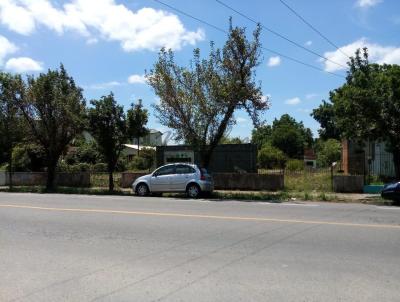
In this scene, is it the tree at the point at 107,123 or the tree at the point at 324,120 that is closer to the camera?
the tree at the point at 107,123

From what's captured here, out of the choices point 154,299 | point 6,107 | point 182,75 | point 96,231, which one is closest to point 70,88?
point 6,107

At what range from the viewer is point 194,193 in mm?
22891

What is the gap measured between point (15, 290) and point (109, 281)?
1163 mm

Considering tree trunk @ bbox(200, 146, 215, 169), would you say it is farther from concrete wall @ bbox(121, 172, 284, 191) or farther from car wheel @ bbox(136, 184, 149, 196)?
car wheel @ bbox(136, 184, 149, 196)

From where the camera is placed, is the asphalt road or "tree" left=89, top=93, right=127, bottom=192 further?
"tree" left=89, top=93, right=127, bottom=192

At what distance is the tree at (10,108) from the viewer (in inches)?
1187

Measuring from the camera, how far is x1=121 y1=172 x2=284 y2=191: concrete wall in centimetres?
2704

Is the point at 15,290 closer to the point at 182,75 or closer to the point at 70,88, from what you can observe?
the point at 182,75

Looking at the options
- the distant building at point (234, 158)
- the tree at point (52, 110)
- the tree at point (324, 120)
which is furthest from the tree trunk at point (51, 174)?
the tree at point (324, 120)

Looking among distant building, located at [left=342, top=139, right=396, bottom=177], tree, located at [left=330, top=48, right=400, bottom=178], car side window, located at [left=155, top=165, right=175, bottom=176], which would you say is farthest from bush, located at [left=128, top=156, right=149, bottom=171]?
tree, located at [left=330, top=48, right=400, bottom=178]

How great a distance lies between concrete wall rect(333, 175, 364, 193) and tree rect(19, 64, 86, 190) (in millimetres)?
13752

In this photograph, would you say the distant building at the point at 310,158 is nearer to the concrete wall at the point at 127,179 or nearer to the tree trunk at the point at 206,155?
the concrete wall at the point at 127,179

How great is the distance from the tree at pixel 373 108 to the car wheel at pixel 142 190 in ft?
29.5

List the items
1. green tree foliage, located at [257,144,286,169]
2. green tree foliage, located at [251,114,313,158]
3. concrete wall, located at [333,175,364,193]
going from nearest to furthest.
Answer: concrete wall, located at [333,175,364,193]
green tree foliage, located at [257,144,286,169]
green tree foliage, located at [251,114,313,158]
